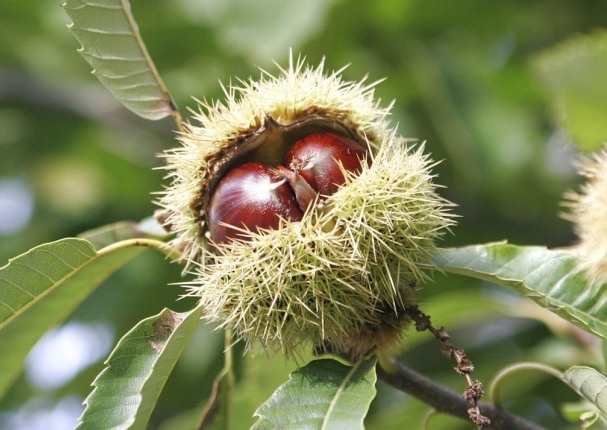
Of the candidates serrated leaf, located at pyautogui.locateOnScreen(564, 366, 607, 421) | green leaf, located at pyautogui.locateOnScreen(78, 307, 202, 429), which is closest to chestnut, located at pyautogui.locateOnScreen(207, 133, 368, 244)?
green leaf, located at pyautogui.locateOnScreen(78, 307, 202, 429)

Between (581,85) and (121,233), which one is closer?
(581,85)

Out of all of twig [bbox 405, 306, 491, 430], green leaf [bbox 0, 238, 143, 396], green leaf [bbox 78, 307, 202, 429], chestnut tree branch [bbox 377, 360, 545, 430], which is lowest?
chestnut tree branch [bbox 377, 360, 545, 430]

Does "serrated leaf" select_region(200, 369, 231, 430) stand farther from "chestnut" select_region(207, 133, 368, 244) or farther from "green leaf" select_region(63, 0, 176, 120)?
"green leaf" select_region(63, 0, 176, 120)

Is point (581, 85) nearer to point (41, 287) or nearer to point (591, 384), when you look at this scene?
point (591, 384)

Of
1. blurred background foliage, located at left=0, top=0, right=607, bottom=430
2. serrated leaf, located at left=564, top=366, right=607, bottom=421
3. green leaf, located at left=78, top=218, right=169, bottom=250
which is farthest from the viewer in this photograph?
blurred background foliage, located at left=0, top=0, right=607, bottom=430

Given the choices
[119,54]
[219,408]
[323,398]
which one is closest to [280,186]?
[323,398]

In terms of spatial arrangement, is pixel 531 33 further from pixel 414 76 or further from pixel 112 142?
pixel 112 142

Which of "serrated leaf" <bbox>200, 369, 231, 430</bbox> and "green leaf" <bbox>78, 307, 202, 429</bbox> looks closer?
"green leaf" <bbox>78, 307, 202, 429</bbox>
